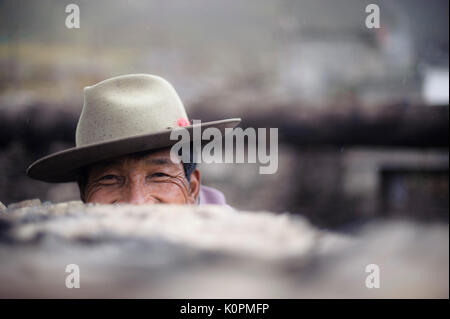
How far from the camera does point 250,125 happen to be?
2621 mm

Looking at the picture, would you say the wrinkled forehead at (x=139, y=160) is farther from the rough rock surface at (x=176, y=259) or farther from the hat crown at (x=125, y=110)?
the rough rock surface at (x=176, y=259)

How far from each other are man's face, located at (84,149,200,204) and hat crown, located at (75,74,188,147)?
0.10 meters

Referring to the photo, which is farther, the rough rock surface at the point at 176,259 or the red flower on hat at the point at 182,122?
the red flower on hat at the point at 182,122

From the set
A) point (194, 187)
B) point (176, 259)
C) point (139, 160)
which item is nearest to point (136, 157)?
point (139, 160)

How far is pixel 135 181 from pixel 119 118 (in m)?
0.23

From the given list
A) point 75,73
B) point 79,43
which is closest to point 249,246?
point 75,73

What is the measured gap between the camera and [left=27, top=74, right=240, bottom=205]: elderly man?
114cm

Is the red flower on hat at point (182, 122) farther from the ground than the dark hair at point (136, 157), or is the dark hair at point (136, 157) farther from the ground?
Result: the red flower on hat at point (182, 122)

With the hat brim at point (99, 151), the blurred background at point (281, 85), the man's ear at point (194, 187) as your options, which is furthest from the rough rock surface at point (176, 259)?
the blurred background at point (281, 85)

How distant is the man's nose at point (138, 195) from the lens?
1129 millimetres

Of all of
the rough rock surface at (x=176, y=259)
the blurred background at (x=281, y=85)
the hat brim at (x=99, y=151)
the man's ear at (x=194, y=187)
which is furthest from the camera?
the blurred background at (x=281, y=85)

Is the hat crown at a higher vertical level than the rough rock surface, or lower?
higher

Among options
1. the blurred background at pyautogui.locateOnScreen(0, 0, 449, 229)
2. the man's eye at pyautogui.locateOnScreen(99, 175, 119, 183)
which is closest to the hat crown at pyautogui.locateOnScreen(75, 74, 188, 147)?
the man's eye at pyautogui.locateOnScreen(99, 175, 119, 183)

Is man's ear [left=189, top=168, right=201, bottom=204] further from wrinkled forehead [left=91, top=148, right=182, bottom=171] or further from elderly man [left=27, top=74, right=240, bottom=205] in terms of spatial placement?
wrinkled forehead [left=91, top=148, right=182, bottom=171]
